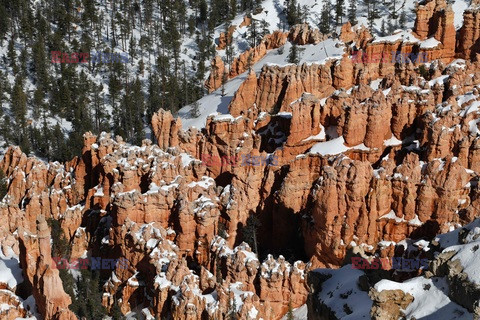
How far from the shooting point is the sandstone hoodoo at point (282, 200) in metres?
37.3

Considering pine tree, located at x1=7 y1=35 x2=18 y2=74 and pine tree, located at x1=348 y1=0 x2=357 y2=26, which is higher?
pine tree, located at x1=348 y1=0 x2=357 y2=26

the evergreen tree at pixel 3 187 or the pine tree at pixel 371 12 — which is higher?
the pine tree at pixel 371 12

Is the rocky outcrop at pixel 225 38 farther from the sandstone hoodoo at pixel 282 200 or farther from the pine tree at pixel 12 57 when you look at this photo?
the pine tree at pixel 12 57

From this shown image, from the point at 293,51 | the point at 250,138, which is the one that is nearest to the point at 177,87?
the point at 293,51

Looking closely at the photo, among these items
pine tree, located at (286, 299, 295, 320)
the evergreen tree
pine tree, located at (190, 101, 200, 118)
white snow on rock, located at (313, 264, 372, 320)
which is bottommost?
the evergreen tree

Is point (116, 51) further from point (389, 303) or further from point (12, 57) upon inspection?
point (389, 303)

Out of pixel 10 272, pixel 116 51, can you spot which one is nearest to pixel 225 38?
pixel 116 51

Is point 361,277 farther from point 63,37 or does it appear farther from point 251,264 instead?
point 63,37

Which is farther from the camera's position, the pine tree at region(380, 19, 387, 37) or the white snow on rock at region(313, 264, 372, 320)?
the pine tree at region(380, 19, 387, 37)

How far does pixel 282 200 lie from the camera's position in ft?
166

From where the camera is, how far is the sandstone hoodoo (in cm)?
3734

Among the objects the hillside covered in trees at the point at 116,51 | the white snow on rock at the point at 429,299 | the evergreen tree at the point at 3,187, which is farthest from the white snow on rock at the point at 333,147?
the evergreen tree at the point at 3,187

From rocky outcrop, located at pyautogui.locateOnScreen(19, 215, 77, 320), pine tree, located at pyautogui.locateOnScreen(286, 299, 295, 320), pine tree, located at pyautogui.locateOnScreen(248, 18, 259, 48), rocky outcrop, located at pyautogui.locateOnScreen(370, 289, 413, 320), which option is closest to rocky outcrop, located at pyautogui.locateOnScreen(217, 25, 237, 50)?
pine tree, located at pyautogui.locateOnScreen(248, 18, 259, 48)

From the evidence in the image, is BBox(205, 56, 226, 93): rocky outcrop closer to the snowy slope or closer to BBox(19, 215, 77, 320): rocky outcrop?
the snowy slope
